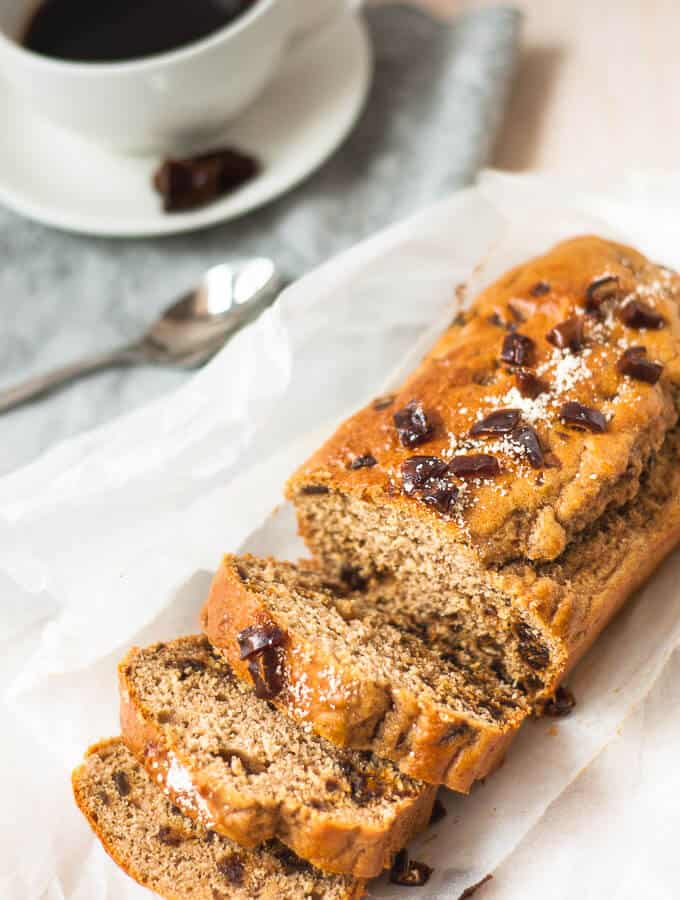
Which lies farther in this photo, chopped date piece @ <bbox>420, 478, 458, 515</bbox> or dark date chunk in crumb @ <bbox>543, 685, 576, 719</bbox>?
dark date chunk in crumb @ <bbox>543, 685, 576, 719</bbox>

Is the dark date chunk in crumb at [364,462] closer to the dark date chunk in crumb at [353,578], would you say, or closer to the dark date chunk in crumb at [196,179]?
the dark date chunk in crumb at [353,578]

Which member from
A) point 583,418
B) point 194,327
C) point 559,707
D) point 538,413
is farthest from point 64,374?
point 559,707

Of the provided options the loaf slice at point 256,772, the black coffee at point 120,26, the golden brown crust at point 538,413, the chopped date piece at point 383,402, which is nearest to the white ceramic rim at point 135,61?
the black coffee at point 120,26

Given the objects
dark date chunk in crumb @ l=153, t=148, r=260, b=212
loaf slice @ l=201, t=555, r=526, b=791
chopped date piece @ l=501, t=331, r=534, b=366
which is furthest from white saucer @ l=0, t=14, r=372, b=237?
loaf slice @ l=201, t=555, r=526, b=791

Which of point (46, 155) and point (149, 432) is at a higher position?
point (46, 155)

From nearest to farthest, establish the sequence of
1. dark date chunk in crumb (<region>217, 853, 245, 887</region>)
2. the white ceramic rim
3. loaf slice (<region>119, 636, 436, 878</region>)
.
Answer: loaf slice (<region>119, 636, 436, 878</region>)
dark date chunk in crumb (<region>217, 853, 245, 887</region>)
the white ceramic rim

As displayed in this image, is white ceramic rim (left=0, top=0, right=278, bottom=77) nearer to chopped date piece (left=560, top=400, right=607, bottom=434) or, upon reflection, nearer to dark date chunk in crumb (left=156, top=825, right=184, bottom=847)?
chopped date piece (left=560, top=400, right=607, bottom=434)

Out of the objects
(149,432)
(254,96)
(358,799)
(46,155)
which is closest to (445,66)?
(254,96)

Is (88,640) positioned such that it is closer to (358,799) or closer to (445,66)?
(358,799)
